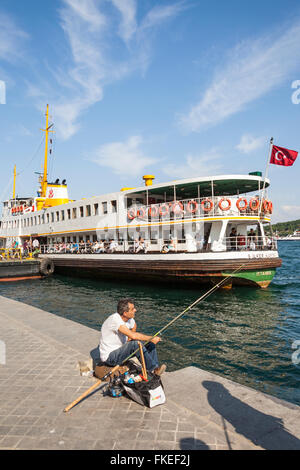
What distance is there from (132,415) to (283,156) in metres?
15.2

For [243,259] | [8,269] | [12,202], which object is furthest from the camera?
[12,202]

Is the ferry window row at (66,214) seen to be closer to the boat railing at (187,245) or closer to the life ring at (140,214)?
the boat railing at (187,245)

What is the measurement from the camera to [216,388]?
4.88 metres

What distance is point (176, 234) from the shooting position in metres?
19.9

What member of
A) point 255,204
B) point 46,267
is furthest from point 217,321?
point 46,267

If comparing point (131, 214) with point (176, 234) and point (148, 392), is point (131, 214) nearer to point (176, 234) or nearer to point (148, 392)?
point (176, 234)

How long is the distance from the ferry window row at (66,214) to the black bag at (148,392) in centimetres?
1950

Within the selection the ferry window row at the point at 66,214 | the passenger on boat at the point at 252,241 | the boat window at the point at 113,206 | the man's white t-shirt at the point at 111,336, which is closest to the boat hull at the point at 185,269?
the passenger on boat at the point at 252,241

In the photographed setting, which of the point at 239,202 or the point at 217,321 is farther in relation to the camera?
the point at 239,202

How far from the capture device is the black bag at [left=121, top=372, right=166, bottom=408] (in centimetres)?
423

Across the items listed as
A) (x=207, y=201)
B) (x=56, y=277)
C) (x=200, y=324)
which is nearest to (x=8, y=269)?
(x=56, y=277)

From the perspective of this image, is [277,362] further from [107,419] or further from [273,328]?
[107,419]

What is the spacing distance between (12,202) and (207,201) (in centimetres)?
3220
